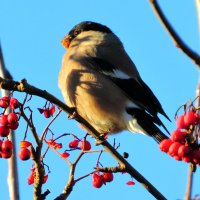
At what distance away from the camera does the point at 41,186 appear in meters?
1.94

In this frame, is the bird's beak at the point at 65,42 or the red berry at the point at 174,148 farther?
the bird's beak at the point at 65,42

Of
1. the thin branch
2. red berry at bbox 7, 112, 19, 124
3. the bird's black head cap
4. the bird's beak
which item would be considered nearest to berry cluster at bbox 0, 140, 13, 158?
red berry at bbox 7, 112, 19, 124

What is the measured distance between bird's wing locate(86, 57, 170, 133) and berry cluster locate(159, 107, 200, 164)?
1.47 metres

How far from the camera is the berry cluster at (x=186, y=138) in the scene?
1.94 m

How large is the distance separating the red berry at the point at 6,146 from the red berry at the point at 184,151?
2.51 ft

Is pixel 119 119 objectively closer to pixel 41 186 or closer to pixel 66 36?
pixel 66 36

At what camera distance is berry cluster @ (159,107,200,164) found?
6.38 ft

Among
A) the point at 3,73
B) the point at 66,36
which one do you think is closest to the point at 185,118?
the point at 3,73

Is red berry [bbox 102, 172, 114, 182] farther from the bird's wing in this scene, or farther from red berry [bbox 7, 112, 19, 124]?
the bird's wing

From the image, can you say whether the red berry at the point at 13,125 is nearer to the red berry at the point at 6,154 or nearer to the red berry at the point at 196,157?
the red berry at the point at 6,154

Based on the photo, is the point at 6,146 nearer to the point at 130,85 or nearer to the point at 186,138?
the point at 186,138

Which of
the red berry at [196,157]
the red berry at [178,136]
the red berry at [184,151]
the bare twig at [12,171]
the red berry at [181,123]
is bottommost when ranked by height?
the red berry at [196,157]

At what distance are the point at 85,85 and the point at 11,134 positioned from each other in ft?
3.91

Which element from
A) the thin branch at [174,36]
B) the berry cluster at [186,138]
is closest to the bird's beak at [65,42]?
the berry cluster at [186,138]
